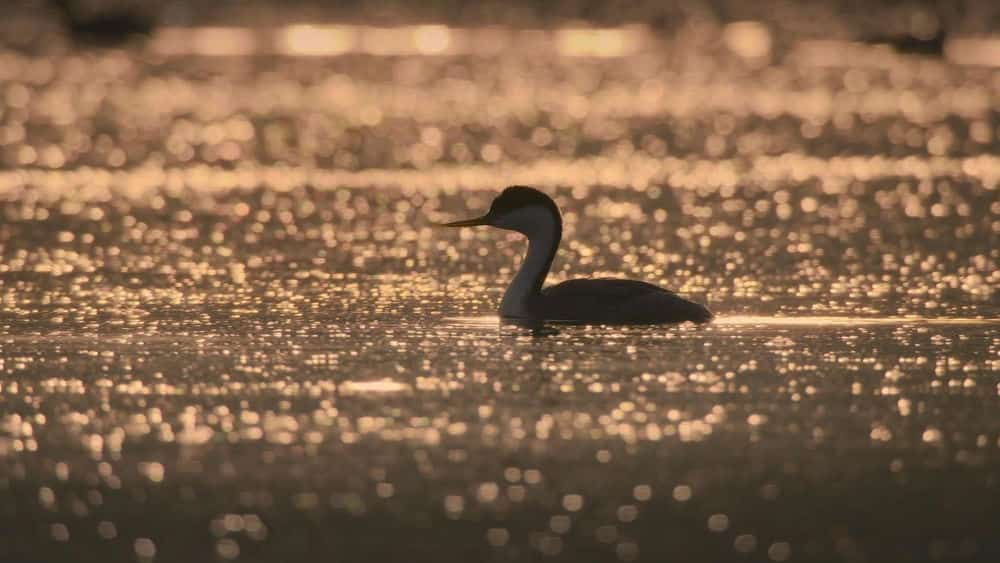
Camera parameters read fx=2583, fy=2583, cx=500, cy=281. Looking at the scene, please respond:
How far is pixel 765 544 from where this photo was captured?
517 inches

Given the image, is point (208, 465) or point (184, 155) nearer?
point (208, 465)

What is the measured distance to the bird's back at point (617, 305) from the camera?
Answer: 21094 mm

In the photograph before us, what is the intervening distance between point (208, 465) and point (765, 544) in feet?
11.9

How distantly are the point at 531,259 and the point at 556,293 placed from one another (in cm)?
79

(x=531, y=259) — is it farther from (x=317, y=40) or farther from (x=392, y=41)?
(x=317, y=40)

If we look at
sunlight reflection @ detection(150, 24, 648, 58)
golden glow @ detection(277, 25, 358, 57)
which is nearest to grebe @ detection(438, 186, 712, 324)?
sunlight reflection @ detection(150, 24, 648, 58)

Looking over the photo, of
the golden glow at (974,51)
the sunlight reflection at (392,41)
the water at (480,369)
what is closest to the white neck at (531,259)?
the water at (480,369)

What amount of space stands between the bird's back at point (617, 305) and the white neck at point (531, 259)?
1.23 ft

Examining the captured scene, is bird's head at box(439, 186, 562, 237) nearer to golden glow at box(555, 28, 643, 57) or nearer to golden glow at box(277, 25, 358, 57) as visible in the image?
golden glow at box(277, 25, 358, 57)

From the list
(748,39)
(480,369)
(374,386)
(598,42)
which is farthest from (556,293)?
(748,39)

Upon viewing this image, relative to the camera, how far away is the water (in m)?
13.7

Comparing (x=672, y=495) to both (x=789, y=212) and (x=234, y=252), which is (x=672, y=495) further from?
(x=789, y=212)

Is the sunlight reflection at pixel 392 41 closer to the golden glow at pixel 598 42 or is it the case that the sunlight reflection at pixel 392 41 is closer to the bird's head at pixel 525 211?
the golden glow at pixel 598 42

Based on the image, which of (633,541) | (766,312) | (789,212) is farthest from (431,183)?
(633,541)
